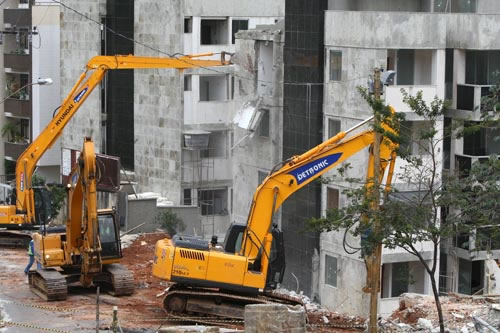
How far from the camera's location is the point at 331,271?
Answer: 4462cm

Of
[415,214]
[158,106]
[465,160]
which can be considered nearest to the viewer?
[415,214]

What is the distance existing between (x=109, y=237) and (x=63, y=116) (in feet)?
27.0

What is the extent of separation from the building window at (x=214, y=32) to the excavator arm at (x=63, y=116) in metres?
9.66

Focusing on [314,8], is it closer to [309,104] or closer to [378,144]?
[309,104]

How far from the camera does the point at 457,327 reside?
30.3 meters

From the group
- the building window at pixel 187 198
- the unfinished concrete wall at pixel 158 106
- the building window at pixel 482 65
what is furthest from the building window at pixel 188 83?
the building window at pixel 482 65

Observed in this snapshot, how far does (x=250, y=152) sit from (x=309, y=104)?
564 centimetres

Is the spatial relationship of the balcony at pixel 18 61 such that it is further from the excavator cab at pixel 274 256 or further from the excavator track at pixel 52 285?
the excavator cab at pixel 274 256

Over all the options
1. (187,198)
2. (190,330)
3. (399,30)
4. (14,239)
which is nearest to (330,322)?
(190,330)

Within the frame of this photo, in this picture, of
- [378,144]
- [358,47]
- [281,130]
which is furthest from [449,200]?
[281,130]

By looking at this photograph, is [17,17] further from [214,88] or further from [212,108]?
[212,108]

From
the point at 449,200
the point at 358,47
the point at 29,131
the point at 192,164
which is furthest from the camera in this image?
the point at 29,131

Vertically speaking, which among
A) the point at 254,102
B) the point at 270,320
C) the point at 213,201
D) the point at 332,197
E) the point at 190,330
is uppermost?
the point at 254,102

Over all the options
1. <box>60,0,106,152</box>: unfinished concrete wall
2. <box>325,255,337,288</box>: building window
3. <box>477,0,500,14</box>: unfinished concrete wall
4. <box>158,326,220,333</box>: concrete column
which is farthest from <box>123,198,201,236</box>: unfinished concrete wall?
<box>158,326,220,333</box>: concrete column
